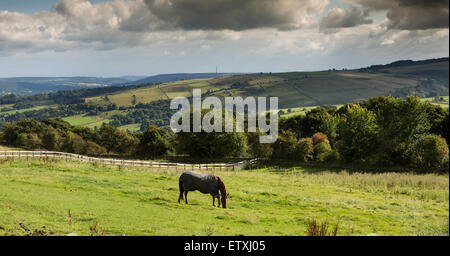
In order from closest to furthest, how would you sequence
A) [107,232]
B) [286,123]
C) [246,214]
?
1. [107,232]
2. [246,214]
3. [286,123]

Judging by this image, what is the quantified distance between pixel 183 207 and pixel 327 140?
143ft

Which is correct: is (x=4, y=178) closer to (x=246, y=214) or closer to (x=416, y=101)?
(x=246, y=214)

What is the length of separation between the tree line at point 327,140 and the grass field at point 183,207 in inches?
489

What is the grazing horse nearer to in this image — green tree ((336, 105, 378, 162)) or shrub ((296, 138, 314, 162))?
green tree ((336, 105, 378, 162))

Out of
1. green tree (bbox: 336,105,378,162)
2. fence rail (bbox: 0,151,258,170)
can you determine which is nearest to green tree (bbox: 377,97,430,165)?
green tree (bbox: 336,105,378,162)

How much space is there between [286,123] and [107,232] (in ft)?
216

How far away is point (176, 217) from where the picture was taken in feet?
46.9

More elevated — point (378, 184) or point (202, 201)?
point (202, 201)

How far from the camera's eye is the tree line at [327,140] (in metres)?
39.7

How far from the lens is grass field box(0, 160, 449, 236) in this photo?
12.2 meters

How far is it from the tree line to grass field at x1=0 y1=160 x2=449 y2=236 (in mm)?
12425

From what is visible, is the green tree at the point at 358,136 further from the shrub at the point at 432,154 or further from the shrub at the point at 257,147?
the shrub at the point at 257,147
